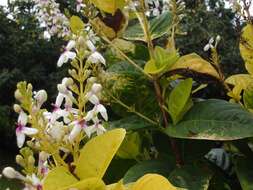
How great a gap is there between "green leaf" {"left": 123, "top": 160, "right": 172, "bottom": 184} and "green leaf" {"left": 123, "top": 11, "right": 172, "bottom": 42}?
29 cm

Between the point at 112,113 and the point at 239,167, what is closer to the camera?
the point at 239,167

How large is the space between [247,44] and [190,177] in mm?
380

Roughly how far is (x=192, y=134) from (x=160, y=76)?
0.17 meters

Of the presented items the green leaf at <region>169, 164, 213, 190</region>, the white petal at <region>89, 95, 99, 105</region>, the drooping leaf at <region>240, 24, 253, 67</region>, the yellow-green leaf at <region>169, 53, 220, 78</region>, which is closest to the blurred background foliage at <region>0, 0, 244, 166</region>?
the drooping leaf at <region>240, 24, 253, 67</region>

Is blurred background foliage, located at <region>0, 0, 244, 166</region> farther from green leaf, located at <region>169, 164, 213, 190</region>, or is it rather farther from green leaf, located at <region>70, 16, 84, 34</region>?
green leaf, located at <region>169, 164, 213, 190</region>

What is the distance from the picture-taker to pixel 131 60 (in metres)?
1.24

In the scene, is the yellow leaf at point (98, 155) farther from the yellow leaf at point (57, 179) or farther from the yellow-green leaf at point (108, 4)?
the yellow-green leaf at point (108, 4)

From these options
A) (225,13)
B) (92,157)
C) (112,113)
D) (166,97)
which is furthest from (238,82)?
(225,13)

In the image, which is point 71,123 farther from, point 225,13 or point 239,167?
point 225,13

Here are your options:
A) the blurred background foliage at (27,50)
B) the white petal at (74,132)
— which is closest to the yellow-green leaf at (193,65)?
the white petal at (74,132)

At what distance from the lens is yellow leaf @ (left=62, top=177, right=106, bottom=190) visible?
692 millimetres

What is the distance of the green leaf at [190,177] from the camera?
1058 millimetres

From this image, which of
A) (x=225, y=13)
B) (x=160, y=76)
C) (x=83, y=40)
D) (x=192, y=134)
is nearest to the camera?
(x=83, y=40)

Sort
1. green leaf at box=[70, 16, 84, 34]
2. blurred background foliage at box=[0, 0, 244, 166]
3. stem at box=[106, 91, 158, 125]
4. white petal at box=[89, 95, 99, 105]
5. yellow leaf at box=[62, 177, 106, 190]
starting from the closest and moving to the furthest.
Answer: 1. yellow leaf at box=[62, 177, 106, 190]
2. white petal at box=[89, 95, 99, 105]
3. stem at box=[106, 91, 158, 125]
4. green leaf at box=[70, 16, 84, 34]
5. blurred background foliage at box=[0, 0, 244, 166]
